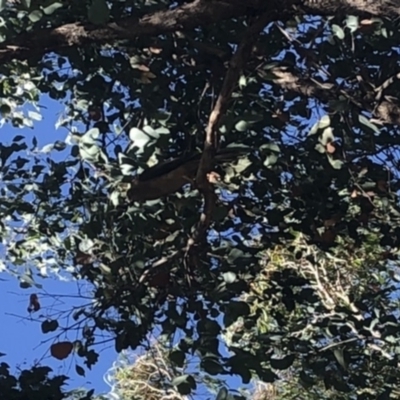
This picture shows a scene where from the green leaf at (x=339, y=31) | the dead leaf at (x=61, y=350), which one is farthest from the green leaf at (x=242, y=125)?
the dead leaf at (x=61, y=350)

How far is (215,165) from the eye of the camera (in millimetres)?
3701

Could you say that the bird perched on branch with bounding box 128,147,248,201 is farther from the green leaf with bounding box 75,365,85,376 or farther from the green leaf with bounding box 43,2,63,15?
the green leaf with bounding box 75,365,85,376

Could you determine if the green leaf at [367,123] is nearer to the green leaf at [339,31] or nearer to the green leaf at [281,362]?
the green leaf at [339,31]

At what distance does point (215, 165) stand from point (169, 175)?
0.19m

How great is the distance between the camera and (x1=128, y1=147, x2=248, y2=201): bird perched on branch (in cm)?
377

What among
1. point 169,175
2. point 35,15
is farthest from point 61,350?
point 35,15

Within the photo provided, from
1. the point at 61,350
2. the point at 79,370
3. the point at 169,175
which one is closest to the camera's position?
the point at 169,175

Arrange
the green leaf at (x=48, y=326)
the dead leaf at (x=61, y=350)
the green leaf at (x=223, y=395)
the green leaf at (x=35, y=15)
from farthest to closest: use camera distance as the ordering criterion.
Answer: the green leaf at (x=48, y=326)
the dead leaf at (x=61, y=350)
the green leaf at (x=35, y=15)
the green leaf at (x=223, y=395)

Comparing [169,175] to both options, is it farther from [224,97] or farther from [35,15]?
[35,15]

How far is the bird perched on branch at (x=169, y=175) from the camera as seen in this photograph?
3.77 m

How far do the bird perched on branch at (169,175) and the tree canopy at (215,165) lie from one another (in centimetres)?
2

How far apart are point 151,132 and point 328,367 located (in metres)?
1.45

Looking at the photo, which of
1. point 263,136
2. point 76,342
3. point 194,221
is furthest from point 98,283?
point 263,136

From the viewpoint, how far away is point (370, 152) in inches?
169
